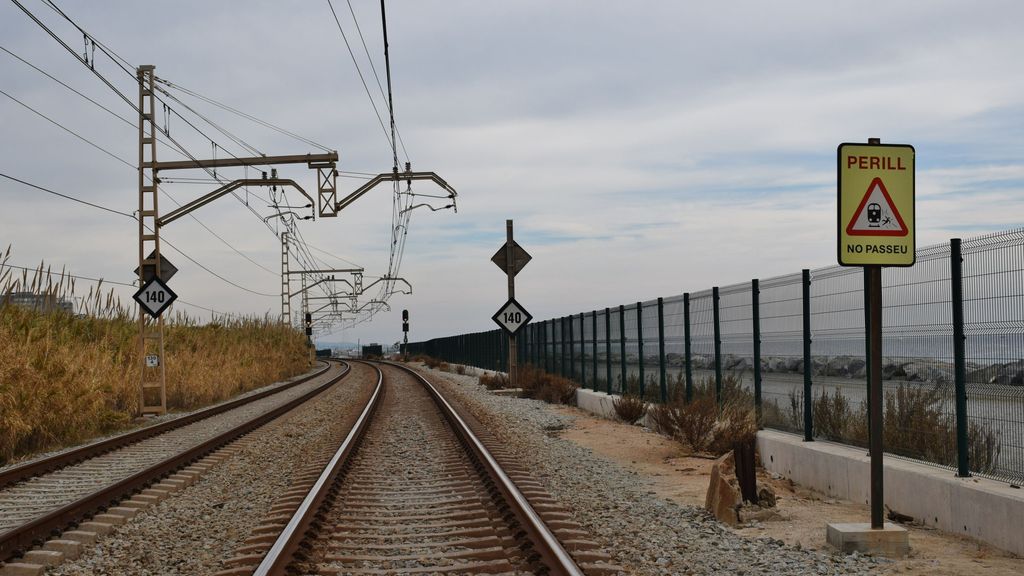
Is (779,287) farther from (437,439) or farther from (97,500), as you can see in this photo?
(97,500)

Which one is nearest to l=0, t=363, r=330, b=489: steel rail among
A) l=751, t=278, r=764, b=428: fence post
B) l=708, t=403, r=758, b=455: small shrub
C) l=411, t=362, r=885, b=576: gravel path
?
l=411, t=362, r=885, b=576: gravel path

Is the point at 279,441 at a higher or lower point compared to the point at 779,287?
lower

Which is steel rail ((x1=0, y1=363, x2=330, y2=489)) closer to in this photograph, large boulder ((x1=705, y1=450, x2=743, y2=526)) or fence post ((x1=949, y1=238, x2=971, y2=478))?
large boulder ((x1=705, y1=450, x2=743, y2=526))

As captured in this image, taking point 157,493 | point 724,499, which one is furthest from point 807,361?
point 157,493

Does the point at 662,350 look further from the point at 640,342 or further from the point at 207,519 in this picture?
the point at 207,519

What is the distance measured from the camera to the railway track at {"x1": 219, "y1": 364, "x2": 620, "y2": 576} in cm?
722

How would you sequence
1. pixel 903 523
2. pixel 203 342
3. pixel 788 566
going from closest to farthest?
pixel 788 566, pixel 903 523, pixel 203 342

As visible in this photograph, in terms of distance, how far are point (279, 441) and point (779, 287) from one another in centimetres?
901

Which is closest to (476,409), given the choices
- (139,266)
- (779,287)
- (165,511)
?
(139,266)

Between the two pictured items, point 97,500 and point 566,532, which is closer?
point 566,532

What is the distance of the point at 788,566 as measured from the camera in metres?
7.41

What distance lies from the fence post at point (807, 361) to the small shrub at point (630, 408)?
26.0ft

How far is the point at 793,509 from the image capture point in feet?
33.3

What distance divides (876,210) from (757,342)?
5.86 metres
